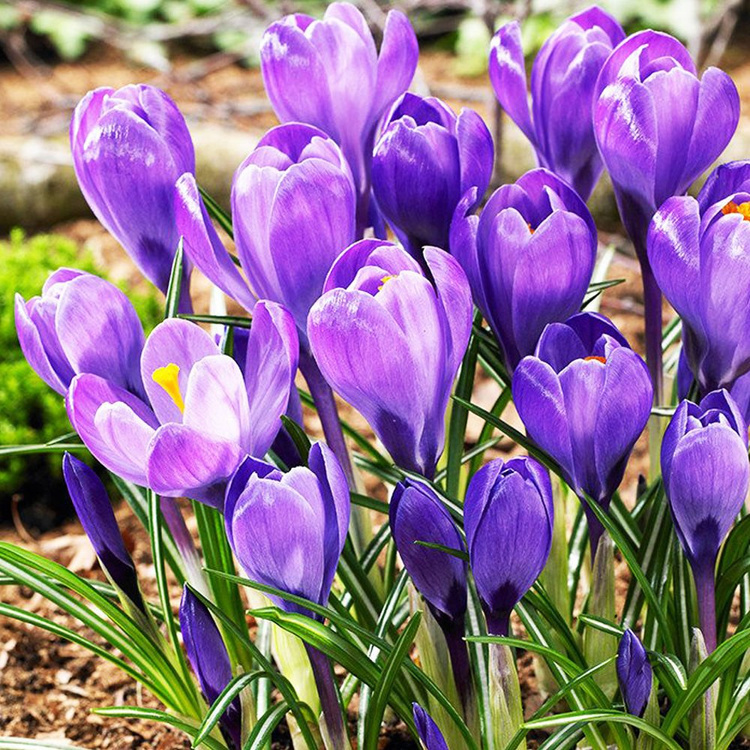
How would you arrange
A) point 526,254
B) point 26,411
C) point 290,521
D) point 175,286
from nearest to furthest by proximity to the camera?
1. point 290,521
2. point 526,254
3. point 175,286
4. point 26,411

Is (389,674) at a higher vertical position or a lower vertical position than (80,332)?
lower

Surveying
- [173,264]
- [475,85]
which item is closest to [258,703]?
[173,264]

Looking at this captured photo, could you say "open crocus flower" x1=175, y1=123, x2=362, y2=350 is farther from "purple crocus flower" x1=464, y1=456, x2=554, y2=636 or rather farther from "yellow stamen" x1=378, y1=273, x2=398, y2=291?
"purple crocus flower" x1=464, y1=456, x2=554, y2=636

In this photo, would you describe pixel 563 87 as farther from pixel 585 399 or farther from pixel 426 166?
pixel 585 399

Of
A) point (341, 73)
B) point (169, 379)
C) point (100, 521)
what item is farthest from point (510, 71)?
point (100, 521)

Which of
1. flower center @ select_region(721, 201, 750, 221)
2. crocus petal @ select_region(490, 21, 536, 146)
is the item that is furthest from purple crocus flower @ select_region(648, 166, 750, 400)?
crocus petal @ select_region(490, 21, 536, 146)

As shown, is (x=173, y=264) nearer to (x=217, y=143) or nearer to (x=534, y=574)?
(x=534, y=574)
